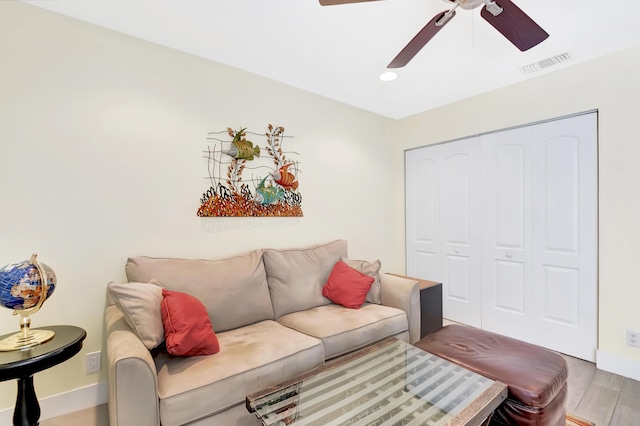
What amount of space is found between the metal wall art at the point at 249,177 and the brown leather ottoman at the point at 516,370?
5.52 feet

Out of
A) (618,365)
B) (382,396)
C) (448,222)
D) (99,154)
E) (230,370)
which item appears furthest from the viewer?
(448,222)

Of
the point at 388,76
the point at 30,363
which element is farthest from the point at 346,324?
the point at 388,76

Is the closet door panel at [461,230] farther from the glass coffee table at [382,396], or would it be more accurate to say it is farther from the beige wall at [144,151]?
the glass coffee table at [382,396]

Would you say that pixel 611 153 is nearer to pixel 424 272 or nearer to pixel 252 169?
pixel 424 272

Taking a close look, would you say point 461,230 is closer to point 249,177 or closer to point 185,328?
point 249,177

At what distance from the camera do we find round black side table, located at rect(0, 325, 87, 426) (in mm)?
1284

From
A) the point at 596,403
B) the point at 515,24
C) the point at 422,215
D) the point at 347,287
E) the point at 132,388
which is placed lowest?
the point at 596,403

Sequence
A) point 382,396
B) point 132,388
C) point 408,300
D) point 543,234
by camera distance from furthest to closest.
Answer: point 543,234 → point 408,300 → point 382,396 → point 132,388

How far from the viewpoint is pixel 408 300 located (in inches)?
99.2

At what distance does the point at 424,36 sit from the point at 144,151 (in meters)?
2.00

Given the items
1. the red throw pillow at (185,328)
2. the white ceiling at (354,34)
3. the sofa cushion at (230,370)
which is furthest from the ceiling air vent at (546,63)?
the red throw pillow at (185,328)

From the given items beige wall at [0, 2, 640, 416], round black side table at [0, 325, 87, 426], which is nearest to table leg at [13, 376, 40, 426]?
round black side table at [0, 325, 87, 426]

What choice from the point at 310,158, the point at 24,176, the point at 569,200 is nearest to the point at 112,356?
the point at 24,176

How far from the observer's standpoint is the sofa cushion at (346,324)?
2020mm
